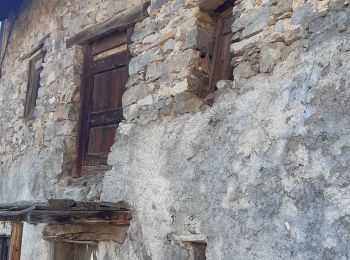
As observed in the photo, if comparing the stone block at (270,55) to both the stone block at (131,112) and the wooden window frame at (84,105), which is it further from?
the wooden window frame at (84,105)

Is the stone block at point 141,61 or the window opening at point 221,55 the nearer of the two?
the window opening at point 221,55

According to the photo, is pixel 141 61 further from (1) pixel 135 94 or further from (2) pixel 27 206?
(2) pixel 27 206

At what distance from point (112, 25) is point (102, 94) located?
23.4 inches

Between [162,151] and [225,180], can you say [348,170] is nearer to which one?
[225,180]

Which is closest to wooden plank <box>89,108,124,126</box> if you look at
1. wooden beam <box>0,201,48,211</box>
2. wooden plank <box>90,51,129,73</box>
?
wooden plank <box>90,51,129,73</box>

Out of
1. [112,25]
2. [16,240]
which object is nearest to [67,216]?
[16,240]

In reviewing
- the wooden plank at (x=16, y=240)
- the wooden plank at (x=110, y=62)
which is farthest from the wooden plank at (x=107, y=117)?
the wooden plank at (x=16, y=240)

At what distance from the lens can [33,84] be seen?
18.7ft

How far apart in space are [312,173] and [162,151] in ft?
3.97

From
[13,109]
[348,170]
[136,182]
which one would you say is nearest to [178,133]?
[136,182]

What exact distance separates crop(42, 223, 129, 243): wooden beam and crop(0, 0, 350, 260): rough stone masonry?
0.34 ft

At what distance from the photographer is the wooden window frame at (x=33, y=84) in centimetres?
556

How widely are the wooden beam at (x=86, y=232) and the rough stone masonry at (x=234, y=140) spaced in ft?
0.34

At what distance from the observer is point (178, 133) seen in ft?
11.1
